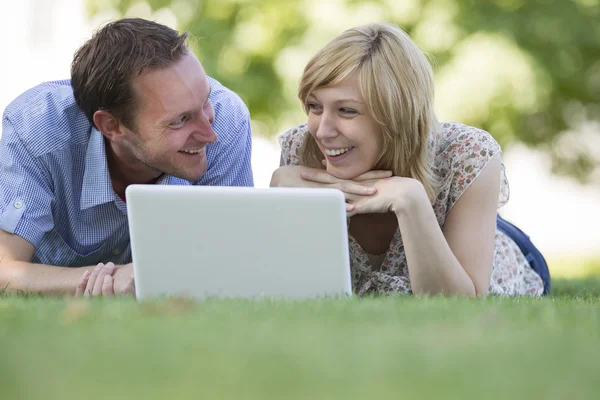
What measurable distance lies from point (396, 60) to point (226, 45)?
30.6ft

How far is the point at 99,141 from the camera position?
4488 millimetres

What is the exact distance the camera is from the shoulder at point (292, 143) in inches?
184

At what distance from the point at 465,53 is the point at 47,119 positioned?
7924 millimetres

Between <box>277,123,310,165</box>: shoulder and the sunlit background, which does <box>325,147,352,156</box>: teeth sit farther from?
the sunlit background

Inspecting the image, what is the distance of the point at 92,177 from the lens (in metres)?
4.45

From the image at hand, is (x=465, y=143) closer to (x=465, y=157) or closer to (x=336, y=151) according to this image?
(x=465, y=157)

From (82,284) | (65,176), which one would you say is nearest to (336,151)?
(82,284)

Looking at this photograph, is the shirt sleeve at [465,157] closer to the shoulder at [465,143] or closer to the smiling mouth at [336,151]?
the shoulder at [465,143]

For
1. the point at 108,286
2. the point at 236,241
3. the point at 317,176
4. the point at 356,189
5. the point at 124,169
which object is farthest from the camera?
the point at 124,169

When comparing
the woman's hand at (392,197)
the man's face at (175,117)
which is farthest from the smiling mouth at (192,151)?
the woman's hand at (392,197)

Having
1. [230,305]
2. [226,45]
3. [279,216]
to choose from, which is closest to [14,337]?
[230,305]

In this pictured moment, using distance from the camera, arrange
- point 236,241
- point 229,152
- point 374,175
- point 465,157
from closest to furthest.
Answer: point 236,241
point 374,175
point 465,157
point 229,152

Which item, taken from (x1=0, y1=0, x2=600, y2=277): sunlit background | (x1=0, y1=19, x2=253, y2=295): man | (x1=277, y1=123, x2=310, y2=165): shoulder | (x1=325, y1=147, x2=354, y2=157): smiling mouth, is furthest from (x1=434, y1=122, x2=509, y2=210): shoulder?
(x1=0, y1=0, x2=600, y2=277): sunlit background

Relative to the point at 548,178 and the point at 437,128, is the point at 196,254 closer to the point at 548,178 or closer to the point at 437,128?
the point at 437,128
